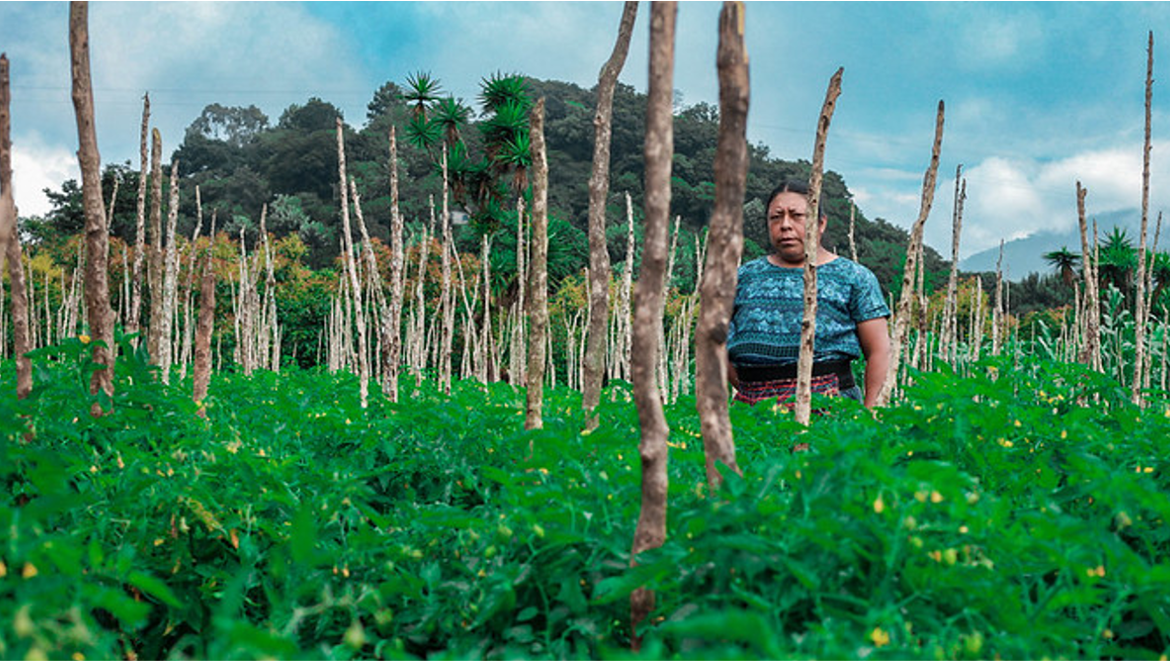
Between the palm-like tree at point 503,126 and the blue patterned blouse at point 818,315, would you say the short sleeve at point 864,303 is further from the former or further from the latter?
the palm-like tree at point 503,126

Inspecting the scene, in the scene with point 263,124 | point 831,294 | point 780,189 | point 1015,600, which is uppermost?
point 263,124

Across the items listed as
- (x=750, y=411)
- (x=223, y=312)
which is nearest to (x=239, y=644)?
(x=750, y=411)

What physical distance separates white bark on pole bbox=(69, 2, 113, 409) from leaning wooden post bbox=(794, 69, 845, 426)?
284cm

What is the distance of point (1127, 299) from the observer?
18766 mm

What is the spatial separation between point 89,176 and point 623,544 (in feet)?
9.65

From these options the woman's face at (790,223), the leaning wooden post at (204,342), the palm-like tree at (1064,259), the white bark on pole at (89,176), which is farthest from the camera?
the palm-like tree at (1064,259)

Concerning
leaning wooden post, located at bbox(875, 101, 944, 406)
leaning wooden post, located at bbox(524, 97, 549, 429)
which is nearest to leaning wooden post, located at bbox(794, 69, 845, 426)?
leaning wooden post, located at bbox(875, 101, 944, 406)

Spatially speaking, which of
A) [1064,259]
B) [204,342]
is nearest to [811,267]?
[204,342]

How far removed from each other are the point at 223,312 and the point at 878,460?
2369 centimetres

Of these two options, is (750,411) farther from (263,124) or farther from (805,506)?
(263,124)

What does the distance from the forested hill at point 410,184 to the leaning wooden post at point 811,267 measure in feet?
66.1

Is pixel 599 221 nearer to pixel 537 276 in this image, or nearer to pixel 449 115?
pixel 537 276

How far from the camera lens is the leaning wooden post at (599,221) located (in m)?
3.74

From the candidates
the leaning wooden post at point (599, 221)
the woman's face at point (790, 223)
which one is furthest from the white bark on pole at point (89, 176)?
the woman's face at point (790, 223)
